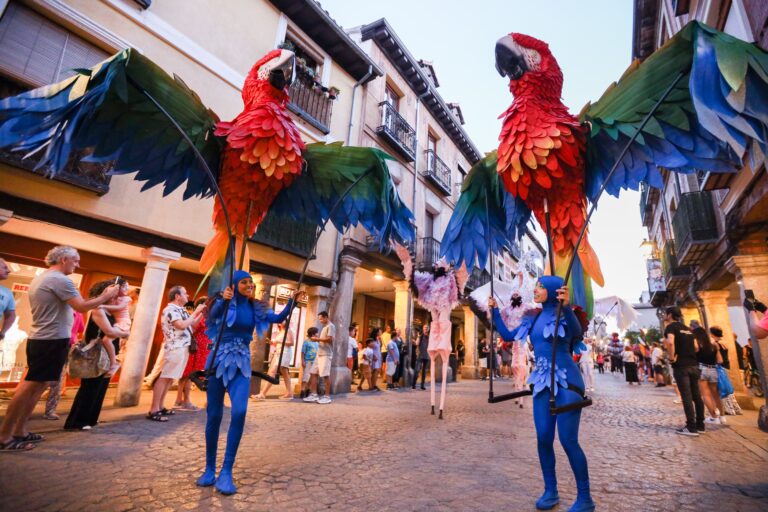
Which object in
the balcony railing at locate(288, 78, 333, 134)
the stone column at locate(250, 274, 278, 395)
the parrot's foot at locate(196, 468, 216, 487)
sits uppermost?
the balcony railing at locate(288, 78, 333, 134)

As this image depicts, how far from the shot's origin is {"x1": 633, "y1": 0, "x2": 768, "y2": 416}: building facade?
5.71 metres

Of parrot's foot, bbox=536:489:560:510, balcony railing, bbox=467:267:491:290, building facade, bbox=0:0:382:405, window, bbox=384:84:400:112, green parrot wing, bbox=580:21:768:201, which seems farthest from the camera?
balcony railing, bbox=467:267:491:290

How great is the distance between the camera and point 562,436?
90.2 inches

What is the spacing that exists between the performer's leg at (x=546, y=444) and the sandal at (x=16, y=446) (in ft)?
14.4

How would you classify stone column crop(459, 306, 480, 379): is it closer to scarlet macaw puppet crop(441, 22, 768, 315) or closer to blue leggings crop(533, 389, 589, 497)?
scarlet macaw puppet crop(441, 22, 768, 315)

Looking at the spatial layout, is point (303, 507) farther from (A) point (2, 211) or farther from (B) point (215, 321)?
(A) point (2, 211)

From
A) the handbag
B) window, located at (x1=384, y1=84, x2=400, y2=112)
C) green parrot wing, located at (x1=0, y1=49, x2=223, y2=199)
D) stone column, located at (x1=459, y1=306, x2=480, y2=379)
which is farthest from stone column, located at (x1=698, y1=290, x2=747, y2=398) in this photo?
the handbag

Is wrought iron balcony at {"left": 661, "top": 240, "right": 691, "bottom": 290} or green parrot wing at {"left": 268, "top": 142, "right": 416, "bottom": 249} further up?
wrought iron balcony at {"left": 661, "top": 240, "right": 691, "bottom": 290}

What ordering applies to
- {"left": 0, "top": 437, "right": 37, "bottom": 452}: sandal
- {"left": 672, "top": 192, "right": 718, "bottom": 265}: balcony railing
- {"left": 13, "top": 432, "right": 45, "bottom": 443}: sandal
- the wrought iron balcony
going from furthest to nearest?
the wrought iron balcony < {"left": 672, "top": 192, "right": 718, "bottom": 265}: balcony railing < {"left": 13, "top": 432, "right": 45, "bottom": 443}: sandal < {"left": 0, "top": 437, "right": 37, "bottom": 452}: sandal

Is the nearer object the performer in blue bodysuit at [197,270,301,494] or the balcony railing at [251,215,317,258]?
the performer in blue bodysuit at [197,270,301,494]

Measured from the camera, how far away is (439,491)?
2.59 meters

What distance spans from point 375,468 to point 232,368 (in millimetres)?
1464

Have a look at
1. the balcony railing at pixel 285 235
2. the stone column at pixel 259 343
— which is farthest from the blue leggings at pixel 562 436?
the stone column at pixel 259 343

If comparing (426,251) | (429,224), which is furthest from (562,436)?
(429,224)
